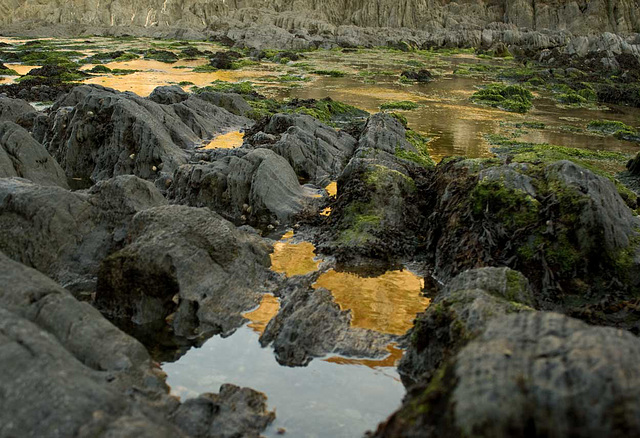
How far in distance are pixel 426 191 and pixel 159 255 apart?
5097mm

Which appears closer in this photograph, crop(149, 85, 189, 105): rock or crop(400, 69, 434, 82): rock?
crop(149, 85, 189, 105): rock

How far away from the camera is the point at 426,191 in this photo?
32.6 feet

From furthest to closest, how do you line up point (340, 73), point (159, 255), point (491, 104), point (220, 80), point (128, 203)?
point (340, 73), point (220, 80), point (491, 104), point (128, 203), point (159, 255)

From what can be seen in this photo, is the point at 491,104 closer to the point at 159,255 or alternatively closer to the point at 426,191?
the point at 426,191

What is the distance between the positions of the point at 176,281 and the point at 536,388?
14.0ft

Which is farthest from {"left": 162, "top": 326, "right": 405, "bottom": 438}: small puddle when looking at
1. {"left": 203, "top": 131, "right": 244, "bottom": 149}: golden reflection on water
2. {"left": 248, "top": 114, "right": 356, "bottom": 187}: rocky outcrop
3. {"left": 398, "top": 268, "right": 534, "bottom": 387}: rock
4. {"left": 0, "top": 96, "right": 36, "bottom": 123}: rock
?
{"left": 0, "top": 96, "right": 36, "bottom": 123}: rock

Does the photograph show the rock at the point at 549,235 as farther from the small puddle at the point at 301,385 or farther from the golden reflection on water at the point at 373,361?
the small puddle at the point at 301,385

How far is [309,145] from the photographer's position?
13.2 metres

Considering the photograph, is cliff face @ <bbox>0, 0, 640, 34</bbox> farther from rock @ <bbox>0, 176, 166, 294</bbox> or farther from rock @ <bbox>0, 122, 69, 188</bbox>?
rock @ <bbox>0, 176, 166, 294</bbox>

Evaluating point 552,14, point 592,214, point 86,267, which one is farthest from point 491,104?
point 552,14

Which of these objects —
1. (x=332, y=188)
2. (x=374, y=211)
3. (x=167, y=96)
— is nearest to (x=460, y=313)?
(x=374, y=211)

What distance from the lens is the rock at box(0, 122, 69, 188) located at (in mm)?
10211

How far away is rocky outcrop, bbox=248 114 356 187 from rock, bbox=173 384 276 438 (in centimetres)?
756

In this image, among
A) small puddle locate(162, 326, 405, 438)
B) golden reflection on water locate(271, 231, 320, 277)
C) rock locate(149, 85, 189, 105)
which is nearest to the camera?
small puddle locate(162, 326, 405, 438)
